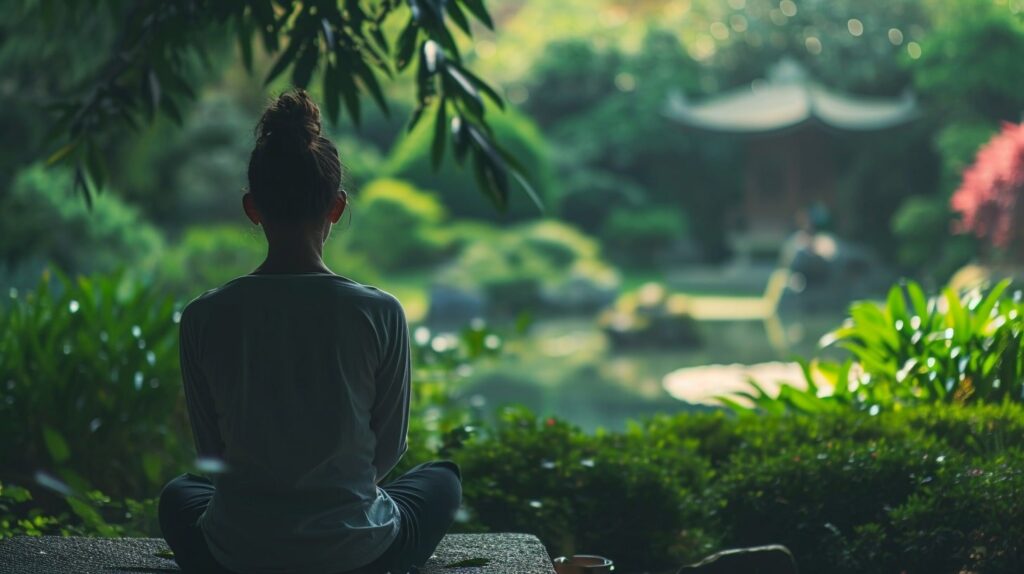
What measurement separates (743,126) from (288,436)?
809 inches

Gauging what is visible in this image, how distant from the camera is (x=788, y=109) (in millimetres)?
21688

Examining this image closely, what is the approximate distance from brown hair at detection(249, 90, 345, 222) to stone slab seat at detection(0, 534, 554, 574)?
28.3 inches

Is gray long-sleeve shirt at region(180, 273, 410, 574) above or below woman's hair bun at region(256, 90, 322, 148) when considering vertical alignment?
below

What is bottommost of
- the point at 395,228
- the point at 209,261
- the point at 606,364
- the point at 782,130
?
the point at 209,261

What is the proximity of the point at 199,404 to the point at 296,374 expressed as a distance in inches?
8.9

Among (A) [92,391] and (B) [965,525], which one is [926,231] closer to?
(A) [92,391]

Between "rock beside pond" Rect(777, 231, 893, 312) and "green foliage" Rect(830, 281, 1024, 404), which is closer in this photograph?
"green foliage" Rect(830, 281, 1024, 404)

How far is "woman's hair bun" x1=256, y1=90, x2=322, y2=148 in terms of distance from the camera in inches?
72.6

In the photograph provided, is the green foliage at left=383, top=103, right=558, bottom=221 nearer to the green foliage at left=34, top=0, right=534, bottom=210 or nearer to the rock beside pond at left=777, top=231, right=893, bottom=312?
the rock beside pond at left=777, top=231, right=893, bottom=312

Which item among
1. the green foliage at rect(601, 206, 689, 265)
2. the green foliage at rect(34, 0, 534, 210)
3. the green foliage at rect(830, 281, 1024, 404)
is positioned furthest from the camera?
the green foliage at rect(601, 206, 689, 265)

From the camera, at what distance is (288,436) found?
1824 mm

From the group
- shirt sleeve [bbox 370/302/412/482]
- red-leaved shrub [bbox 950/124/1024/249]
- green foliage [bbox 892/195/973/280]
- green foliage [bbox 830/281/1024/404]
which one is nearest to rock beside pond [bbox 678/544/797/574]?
shirt sleeve [bbox 370/302/412/482]

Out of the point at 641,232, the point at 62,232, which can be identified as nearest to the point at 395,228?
the point at 641,232

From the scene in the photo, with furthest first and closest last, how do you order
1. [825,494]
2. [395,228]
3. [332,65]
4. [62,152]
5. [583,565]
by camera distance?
1. [395,228]
2. [62,152]
3. [332,65]
4. [825,494]
5. [583,565]
